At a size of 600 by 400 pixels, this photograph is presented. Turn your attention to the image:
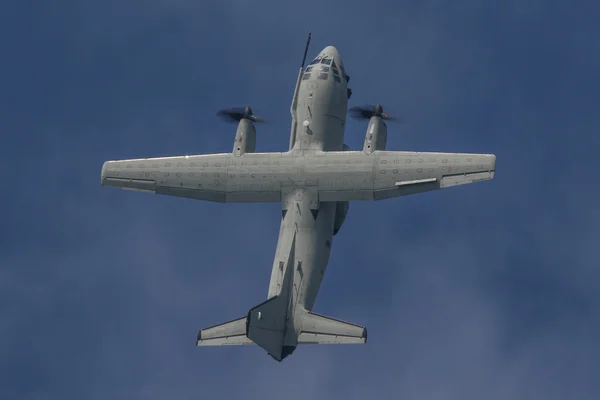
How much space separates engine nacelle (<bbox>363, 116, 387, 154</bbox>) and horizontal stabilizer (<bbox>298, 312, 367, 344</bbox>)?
1156 centimetres

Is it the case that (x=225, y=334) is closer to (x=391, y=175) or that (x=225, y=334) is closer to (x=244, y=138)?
(x=391, y=175)

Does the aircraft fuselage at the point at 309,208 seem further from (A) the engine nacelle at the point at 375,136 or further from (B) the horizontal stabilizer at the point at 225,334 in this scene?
(A) the engine nacelle at the point at 375,136

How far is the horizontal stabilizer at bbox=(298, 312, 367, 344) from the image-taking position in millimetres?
92062

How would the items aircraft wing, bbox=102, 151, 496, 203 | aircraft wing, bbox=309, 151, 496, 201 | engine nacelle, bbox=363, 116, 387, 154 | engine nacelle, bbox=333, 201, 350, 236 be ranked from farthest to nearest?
engine nacelle, bbox=333, 201, 350, 236 < engine nacelle, bbox=363, 116, 387, 154 < aircraft wing, bbox=102, 151, 496, 203 < aircraft wing, bbox=309, 151, 496, 201

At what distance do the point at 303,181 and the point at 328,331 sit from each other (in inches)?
403

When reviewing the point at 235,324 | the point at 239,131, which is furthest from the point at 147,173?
the point at 235,324

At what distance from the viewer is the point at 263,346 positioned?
9250 cm

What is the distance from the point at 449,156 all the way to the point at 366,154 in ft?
16.0

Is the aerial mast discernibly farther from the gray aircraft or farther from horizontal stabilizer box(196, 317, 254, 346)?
horizontal stabilizer box(196, 317, 254, 346)

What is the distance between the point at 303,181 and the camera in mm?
98875

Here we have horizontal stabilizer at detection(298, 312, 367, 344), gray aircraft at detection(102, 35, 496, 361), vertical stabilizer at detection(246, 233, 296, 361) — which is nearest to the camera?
vertical stabilizer at detection(246, 233, 296, 361)

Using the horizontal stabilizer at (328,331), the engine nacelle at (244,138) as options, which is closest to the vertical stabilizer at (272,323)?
the horizontal stabilizer at (328,331)

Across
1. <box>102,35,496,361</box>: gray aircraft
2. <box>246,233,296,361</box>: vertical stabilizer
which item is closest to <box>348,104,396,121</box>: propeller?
<box>102,35,496,361</box>: gray aircraft

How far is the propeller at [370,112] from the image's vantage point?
104 metres
